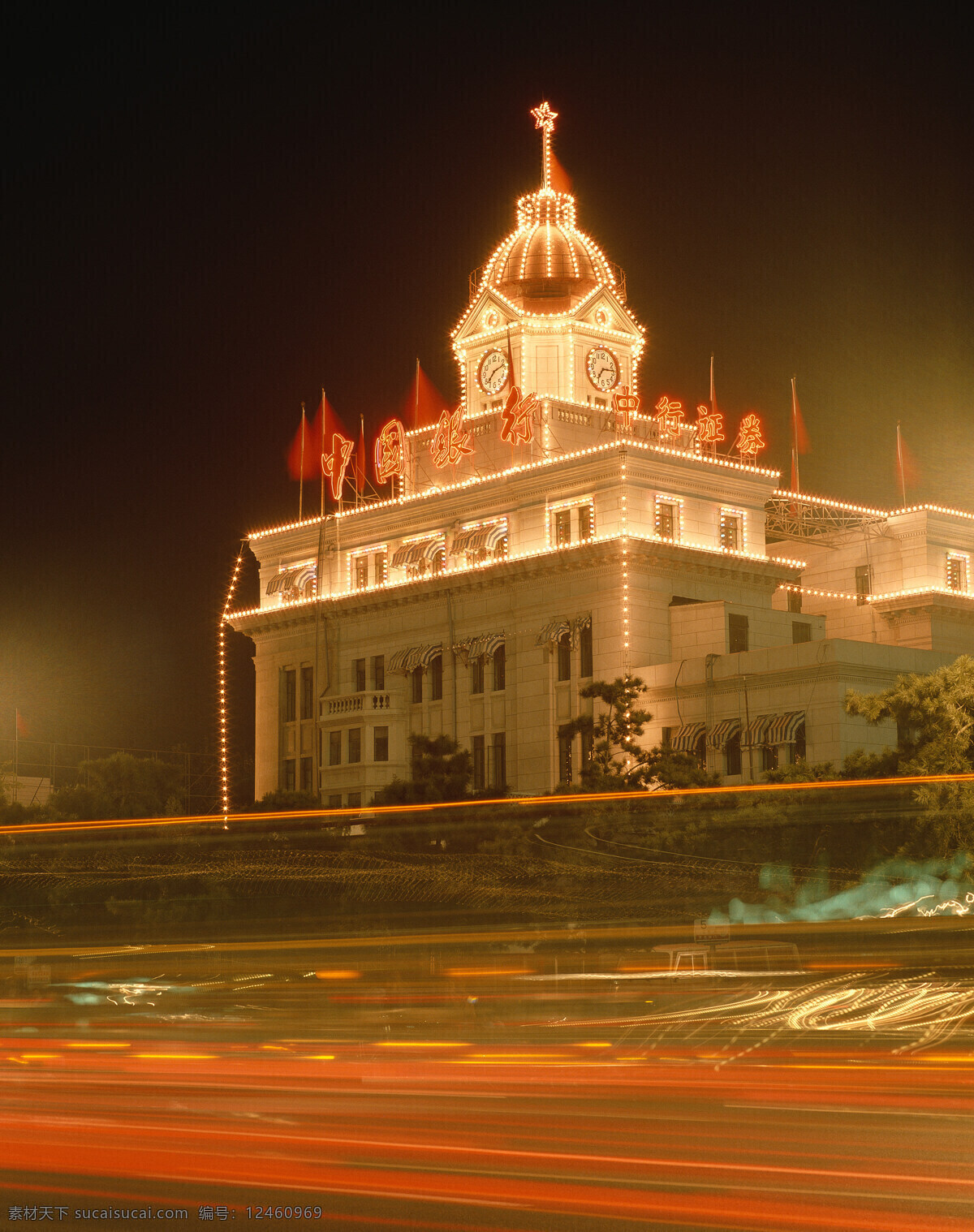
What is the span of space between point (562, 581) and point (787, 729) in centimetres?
1236

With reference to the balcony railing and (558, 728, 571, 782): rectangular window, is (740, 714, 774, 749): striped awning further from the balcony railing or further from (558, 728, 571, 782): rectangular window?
the balcony railing

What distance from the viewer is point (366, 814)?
2480 centimetres

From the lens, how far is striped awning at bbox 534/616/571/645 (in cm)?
5994

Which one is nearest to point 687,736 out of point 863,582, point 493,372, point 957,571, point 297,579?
point 863,582

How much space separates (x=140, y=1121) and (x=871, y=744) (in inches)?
1678

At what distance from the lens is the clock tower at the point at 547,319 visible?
222ft

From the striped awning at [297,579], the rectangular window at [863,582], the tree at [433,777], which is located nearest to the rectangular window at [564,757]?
the tree at [433,777]

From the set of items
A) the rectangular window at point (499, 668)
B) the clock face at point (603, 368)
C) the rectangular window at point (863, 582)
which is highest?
the clock face at point (603, 368)

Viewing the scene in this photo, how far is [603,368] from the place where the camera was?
224 ft

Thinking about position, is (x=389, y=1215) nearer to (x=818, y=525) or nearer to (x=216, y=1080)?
(x=216, y=1080)

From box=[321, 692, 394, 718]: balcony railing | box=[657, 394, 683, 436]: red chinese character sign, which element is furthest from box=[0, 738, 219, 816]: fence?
box=[657, 394, 683, 436]: red chinese character sign

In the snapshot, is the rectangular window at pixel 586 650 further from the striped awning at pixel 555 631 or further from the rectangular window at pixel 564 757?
the rectangular window at pixel 564 757

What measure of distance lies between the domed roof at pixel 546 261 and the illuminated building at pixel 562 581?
119mm

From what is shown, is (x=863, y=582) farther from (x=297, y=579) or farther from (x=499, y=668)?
(x=297, y=579)
